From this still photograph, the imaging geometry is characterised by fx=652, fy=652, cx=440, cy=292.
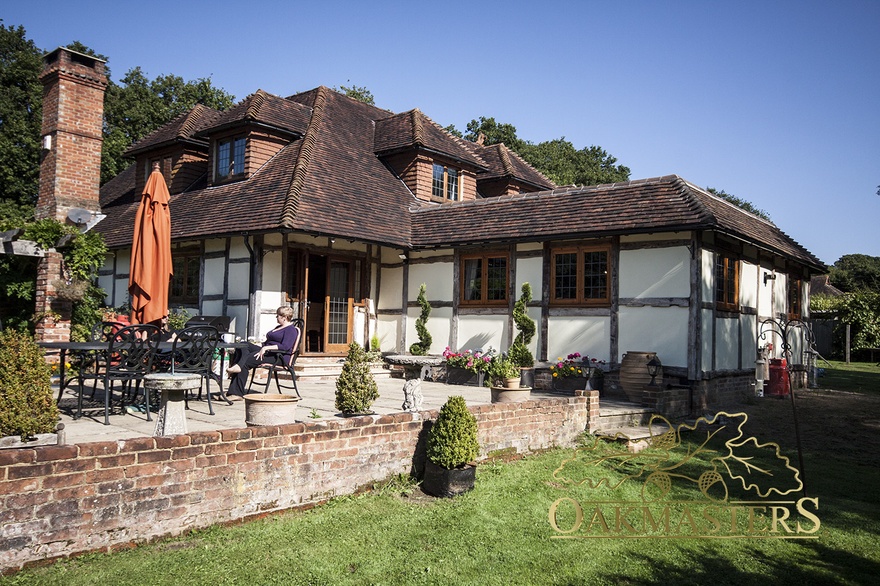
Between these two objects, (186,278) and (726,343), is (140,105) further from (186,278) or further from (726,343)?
(726,343)

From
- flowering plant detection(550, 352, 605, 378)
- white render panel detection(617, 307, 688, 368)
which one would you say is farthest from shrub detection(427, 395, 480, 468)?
white render panel detection(617, 307, 688, 368)

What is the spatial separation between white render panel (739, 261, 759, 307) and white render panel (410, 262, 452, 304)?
264 inches

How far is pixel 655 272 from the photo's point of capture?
1303 centimetres

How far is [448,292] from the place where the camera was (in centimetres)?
1608

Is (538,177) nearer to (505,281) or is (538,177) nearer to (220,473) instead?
(505,281)

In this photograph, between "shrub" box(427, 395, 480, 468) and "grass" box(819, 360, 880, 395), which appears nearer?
"shrub" box(427, 395, 480, 468)

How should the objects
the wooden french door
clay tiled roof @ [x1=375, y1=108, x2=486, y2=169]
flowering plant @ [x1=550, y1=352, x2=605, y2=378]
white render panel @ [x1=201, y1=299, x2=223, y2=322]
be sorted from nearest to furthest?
flowering plant @ [x1=550, y1=352, x2=605, y2=378] < the wooden french door < white render panel @ [x1=201, y1=299, x2=223, y2=322] < clay tiled roof @ [x1=375, y1=108, x2=486, y2=169]

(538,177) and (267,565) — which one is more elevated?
(538,177)

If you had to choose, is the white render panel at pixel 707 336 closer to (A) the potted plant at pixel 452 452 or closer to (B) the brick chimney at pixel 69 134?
(A) the potted plant at pixel 452 452

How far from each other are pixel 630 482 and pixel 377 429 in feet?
10.4

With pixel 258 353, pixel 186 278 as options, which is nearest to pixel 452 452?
pixel 258 353

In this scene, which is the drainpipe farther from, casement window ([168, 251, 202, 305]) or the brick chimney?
the brick chimney

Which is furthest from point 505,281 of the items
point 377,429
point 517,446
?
point 377,429

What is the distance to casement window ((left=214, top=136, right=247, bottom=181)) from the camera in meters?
17.1
